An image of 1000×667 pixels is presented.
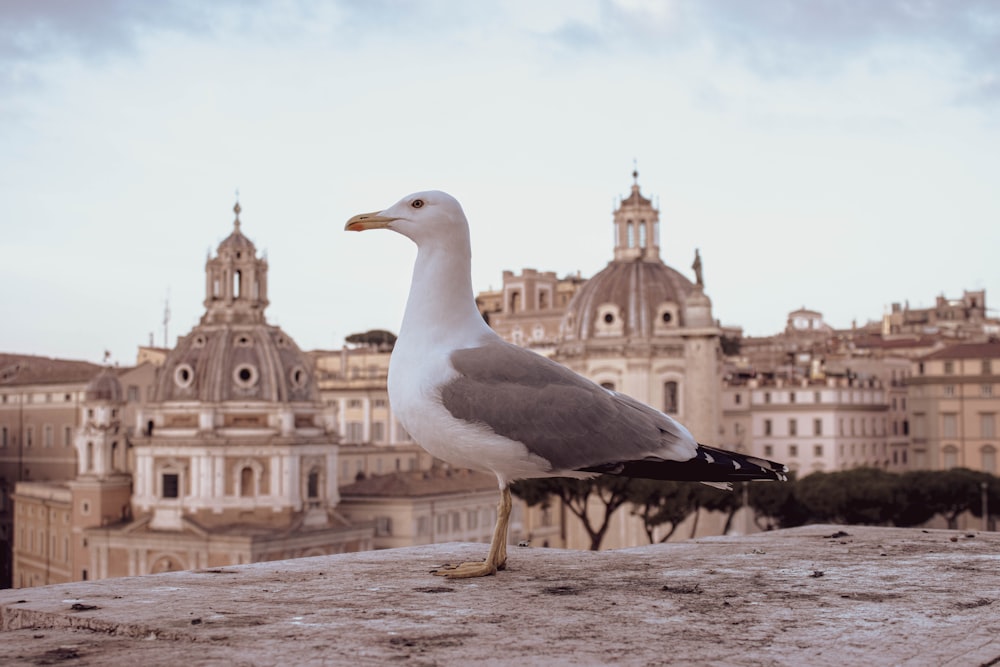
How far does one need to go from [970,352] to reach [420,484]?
109 feet

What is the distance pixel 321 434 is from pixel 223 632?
6053cm

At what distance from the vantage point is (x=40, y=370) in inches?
3282

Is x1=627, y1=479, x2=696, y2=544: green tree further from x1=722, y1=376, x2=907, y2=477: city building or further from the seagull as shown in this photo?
the seagull

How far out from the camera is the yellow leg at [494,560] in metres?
6.65

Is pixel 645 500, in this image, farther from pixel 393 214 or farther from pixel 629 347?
A: pixel 393 214

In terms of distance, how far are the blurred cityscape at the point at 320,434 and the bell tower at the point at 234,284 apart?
9 cm

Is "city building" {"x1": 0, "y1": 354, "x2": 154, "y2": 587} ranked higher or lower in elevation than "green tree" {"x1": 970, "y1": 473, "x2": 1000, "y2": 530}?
higher

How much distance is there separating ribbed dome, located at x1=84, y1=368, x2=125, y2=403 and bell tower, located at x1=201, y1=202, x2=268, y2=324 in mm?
5222

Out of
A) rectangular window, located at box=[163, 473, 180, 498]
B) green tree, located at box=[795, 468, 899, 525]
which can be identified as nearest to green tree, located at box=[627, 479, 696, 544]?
green tree, located at box=[795, 468, 899, 525]

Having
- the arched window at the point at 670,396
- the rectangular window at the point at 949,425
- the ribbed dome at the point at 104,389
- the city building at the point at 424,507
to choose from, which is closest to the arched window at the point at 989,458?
the rectangular window at the point at 949,425

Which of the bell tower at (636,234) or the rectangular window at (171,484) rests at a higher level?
the bell tower at (636,234)

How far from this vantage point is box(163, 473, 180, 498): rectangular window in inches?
2447

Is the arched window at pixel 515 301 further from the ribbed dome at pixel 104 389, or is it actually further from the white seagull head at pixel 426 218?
the white seagull head at pixel 426 218

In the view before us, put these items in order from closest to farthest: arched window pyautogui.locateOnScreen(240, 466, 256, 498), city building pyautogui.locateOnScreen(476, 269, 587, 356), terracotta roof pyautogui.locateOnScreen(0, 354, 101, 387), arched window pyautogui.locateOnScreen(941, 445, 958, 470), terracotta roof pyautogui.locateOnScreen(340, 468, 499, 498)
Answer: arched window pyautogui.locateOnScreen(240, 466, 256, 498)
terracotta roof pyautogui.locateOnScreen(340, 468, 499, 498)
arched window pyautogui.locateOnScreen(941, 445, 958, 470)
terracotta roof pyautogui.locateOnScreen(0, 354, 101, 387)
city building pyautogui.locateOnScreen(476, 269, 587, 356)
